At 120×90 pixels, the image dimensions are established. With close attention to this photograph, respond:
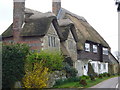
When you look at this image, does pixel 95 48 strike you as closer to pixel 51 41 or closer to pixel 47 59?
pixel 51 41

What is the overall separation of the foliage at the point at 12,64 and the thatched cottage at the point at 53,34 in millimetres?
10336

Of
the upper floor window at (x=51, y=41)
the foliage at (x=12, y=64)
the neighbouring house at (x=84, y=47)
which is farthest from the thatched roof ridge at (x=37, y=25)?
the foliage at (x=12, y=64)

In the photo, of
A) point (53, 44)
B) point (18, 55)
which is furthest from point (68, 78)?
point (18, 55)

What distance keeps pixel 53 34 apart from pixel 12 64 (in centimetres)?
1350

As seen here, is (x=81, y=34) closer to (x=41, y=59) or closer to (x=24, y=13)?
(x=24, y=13)

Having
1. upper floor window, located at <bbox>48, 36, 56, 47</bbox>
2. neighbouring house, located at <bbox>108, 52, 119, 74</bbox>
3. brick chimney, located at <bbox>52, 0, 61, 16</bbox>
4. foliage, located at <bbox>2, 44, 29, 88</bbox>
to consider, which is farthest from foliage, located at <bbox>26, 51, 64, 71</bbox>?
neighbouring house, located at <bbox>108, 52, 119, 74</bbox>

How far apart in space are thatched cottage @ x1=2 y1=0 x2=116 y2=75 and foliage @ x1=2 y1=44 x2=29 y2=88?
33.9 ft

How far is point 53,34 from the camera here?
29.8m

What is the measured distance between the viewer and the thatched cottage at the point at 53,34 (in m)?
28.2

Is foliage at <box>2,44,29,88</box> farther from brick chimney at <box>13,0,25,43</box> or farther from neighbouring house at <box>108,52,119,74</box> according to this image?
neighbouring house at <box>108,52,119,74</box>

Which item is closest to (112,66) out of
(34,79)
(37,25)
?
(37,25)

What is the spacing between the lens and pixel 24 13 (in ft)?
97.8

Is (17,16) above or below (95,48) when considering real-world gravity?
above

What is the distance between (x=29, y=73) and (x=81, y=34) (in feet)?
68.8
